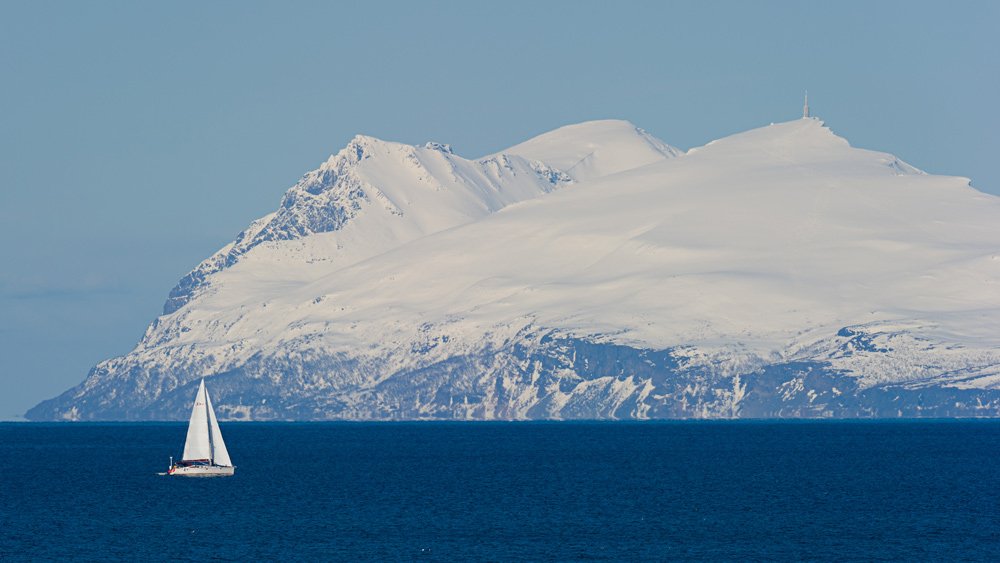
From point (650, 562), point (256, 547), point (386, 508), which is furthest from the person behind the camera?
point (386, 508)

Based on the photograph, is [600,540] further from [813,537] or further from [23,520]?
[23,520]

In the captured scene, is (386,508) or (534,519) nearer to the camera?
(534,519)

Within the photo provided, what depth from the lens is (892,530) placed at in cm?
17062

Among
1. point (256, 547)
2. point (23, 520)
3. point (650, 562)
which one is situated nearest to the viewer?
point (650, 562)

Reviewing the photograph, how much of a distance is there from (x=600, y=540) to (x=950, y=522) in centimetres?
3675

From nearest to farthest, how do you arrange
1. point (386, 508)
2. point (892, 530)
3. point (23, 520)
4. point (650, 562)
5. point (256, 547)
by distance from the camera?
point (650, 562) → point (256, 547) → point (892, 530) → point (23, 520) → point (386, 508)

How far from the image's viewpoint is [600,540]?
16325 cm

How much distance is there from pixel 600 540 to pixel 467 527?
16.8m

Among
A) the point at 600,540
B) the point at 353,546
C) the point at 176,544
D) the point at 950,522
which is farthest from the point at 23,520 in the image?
the point at 950,522

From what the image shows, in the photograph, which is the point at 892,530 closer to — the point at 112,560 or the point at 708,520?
the point at 708,520

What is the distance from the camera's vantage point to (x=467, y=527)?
575 ft

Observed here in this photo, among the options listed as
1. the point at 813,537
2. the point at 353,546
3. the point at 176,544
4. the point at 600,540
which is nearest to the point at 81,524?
the point at 176,544

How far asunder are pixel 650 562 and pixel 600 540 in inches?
542

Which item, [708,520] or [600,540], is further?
[708,520]
